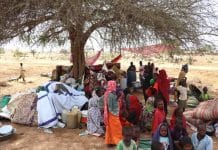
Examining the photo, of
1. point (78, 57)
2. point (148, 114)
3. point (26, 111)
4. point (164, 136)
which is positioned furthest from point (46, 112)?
point (164, 136)

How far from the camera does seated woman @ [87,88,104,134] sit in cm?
1003

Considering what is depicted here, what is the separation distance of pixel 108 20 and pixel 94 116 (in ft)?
9.44

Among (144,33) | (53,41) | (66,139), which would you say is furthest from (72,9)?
(53,41)

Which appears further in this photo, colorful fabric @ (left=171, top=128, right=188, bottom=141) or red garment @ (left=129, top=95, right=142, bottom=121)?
red garment @ (left=129, top=95, right=142, bottom=121)

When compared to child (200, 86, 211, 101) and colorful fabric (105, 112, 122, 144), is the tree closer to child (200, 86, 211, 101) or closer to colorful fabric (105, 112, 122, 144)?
child (200, 86, 211, 101)

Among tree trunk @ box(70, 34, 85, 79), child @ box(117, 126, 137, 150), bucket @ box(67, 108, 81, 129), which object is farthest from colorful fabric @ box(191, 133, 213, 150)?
tree trunk @ box(70, 34, 85, 79)

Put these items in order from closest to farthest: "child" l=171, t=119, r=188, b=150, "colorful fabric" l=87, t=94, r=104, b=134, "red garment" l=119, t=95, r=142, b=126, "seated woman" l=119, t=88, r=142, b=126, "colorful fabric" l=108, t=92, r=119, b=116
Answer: "child" l=171, t=119, r=188, b=150 < "colorful fabric" l=108, t=92, r=119, b=116 < "red garment" l=119, t=95, r=142, b=126 < "seated woman" l=119, t=88, r=142, b=126 < "colorful fabric" l=87, t=94, r=104, b=134

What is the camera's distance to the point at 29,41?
13.1 m

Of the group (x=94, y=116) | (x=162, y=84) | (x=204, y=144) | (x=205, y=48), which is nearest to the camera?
(x=204, y=144)

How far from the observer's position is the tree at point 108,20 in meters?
10.8

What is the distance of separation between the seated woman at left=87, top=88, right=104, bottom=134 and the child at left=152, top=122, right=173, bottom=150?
3032mm

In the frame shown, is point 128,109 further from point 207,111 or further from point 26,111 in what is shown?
point 26,111

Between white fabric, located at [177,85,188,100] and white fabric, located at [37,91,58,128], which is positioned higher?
white fabric, located at [177,85,188,100]

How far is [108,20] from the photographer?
11.7 m
